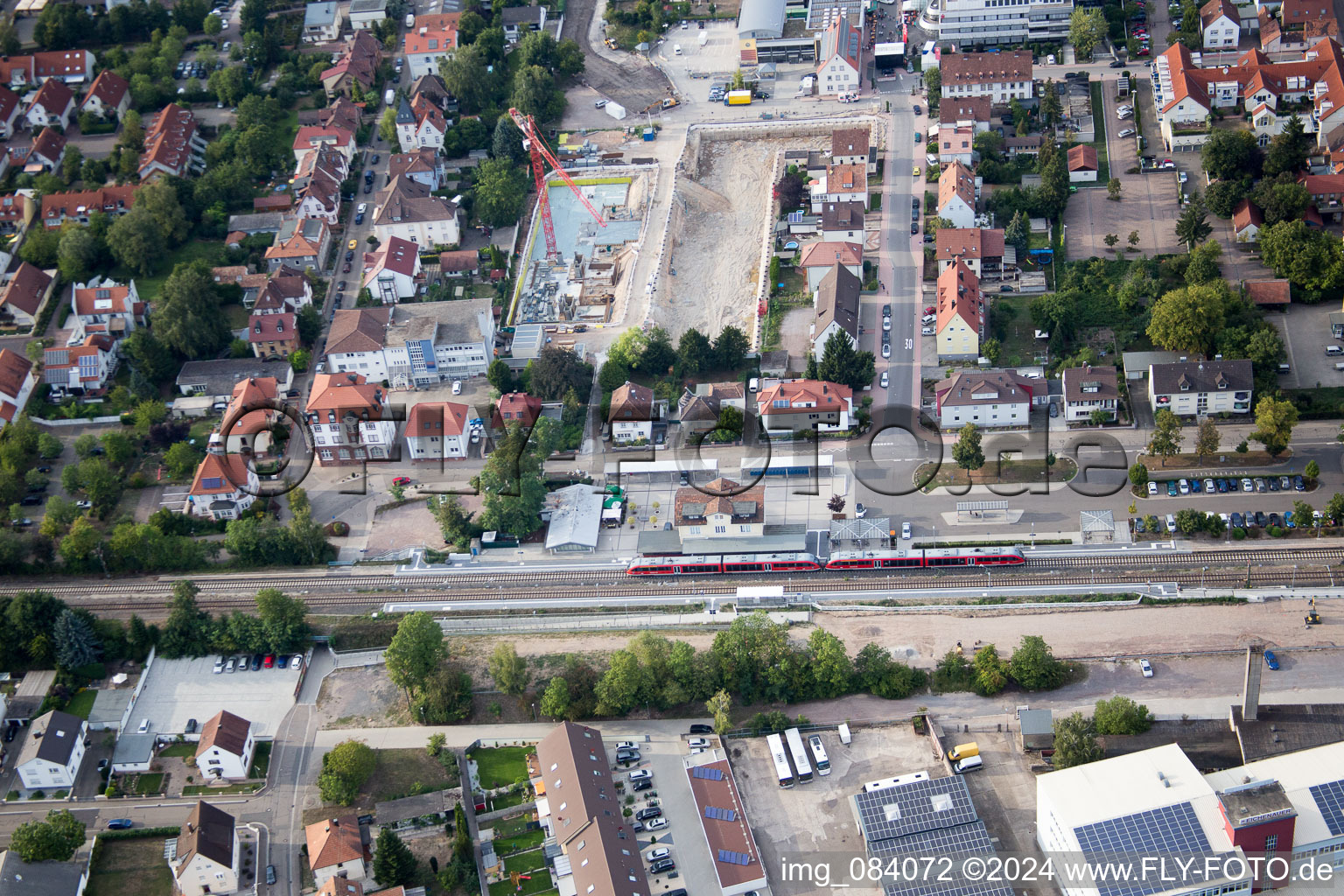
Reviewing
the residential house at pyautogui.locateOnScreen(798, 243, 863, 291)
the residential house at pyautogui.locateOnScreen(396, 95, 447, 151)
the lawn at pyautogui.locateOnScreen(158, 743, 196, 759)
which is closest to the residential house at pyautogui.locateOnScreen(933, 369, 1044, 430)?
the residential house at pyautogui.locateOnScreen(798, 243, 863, 291)

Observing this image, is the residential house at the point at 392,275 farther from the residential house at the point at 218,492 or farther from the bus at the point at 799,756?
the bus at the point at 799,756

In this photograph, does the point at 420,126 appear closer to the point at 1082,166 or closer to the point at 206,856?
the point at 1082,166

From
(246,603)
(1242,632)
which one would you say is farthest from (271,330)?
(1242,632)

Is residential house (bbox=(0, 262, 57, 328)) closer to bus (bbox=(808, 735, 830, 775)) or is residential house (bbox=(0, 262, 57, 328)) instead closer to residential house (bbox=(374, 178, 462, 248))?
residential house (bbox=(374, 178, 462, 248))

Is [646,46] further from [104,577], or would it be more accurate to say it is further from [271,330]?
[104,577]

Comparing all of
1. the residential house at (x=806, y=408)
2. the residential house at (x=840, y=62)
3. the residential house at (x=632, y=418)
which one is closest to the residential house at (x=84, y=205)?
the residential house at (x=632, y=418)

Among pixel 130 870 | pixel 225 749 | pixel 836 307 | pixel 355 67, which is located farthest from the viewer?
pixel 355 67

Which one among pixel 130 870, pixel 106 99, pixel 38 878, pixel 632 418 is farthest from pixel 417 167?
pixel 38 878
